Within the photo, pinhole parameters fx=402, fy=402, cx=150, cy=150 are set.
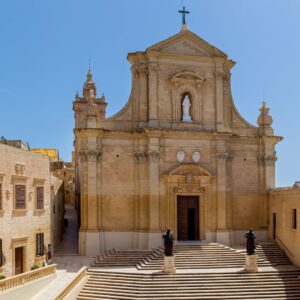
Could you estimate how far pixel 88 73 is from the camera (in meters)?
40.5

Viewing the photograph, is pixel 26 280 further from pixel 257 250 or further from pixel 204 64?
pixel 204 64

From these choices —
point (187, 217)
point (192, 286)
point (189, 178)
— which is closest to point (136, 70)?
point (189, 178)

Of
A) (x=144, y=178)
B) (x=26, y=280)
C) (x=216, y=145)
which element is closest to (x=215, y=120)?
(x=216, y=145)

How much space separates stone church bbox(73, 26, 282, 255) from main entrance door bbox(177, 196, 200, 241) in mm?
71

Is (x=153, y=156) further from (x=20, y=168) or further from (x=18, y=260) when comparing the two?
(x=18, y=260)

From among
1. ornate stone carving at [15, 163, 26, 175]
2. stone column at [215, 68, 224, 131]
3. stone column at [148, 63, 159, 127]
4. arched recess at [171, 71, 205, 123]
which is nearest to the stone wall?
stone column at [215, 68, 224, 131]

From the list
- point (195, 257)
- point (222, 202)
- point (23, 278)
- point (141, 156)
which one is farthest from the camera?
point (222, 202)

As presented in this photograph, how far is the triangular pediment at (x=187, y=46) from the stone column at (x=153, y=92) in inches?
54.1

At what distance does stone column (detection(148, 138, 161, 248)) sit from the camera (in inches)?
1070

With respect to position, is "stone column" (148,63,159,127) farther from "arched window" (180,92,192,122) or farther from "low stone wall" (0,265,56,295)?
"low stone wall" (0,265,56,295)

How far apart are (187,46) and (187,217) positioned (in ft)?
Answer: 40.6

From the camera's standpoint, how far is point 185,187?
28.2 meters

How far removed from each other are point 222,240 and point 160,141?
817 centimetres

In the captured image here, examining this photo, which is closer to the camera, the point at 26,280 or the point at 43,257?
the point at 26,280
